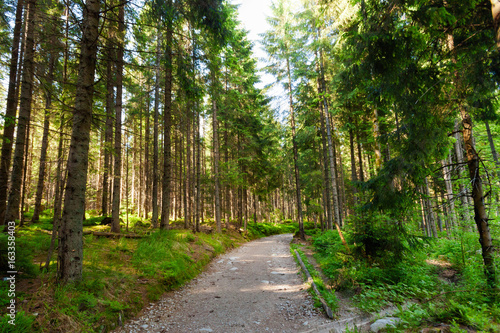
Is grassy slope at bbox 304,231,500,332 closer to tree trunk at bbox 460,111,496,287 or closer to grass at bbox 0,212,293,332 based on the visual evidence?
tree trunk at bbox 460,111,496,287

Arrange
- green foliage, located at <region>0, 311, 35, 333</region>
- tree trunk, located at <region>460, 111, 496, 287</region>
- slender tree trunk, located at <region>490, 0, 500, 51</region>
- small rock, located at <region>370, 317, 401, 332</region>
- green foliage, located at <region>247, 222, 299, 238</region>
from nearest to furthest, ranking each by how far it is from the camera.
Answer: green foliage, located at <region>0, 311, 35, 333</region> → slender tree trunk, located at <region>490, 0, 500, 51</region> → small rock, located at <region>370, 317, 401, 332</region> → tree trunk, located at <region>460, 111, 496, 287</region> → green foliage, located at <region>247, 222, 299, 238</region>

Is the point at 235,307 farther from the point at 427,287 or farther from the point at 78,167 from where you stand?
the point at 427,287

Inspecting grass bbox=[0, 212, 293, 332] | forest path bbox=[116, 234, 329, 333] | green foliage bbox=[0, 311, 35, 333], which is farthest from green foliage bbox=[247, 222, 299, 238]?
green foliage bbox=[0, 311, 35, 333]

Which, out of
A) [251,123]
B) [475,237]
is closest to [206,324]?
[475,237]

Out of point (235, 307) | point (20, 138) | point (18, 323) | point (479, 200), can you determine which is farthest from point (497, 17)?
point (20, 138)

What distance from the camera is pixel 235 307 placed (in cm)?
514

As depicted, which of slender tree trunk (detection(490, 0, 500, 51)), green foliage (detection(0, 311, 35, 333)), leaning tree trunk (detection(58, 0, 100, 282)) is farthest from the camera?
leaning tree trunk (detection(58, 0, 100, 282))

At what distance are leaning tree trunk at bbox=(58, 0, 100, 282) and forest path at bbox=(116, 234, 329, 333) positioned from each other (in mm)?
1729

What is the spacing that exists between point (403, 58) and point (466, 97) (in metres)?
1.60

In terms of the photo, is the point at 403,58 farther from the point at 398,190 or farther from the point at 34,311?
the point at 34,311

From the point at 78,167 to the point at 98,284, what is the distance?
8.19ft

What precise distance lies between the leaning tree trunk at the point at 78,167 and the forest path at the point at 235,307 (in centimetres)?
173

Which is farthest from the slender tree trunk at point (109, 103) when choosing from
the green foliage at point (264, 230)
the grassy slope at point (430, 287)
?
the green foliage at point (264, 230)

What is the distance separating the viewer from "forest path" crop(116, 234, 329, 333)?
13.9 ft
